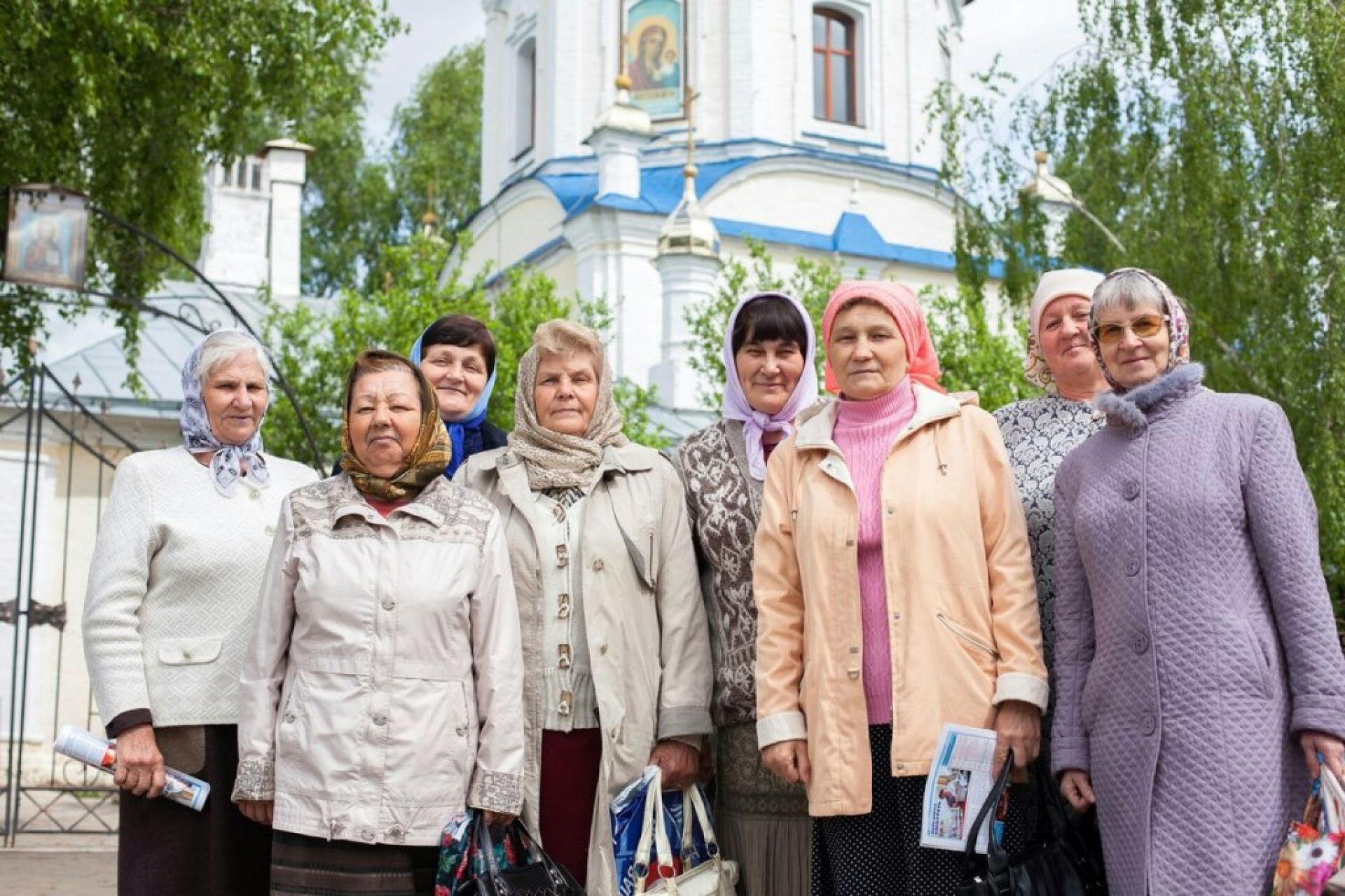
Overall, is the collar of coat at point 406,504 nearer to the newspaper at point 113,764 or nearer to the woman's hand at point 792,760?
the newspaper at point 113,764

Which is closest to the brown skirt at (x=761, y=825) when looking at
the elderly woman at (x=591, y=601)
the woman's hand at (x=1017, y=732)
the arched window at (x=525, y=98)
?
the elderly woman at (x=591, y=601)

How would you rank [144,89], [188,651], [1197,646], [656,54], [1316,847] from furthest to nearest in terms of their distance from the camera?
[656,54], [144,89], [188,651], [1197,646], [1316,847]

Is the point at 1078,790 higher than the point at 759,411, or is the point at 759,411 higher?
the point at 759,411

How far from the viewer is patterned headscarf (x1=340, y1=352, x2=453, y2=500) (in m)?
3.66

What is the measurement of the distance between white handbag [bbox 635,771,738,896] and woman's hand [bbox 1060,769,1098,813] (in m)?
0.87

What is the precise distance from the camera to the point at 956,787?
334cm

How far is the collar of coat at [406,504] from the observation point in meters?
3.60

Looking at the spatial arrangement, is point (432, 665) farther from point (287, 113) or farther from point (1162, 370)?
point (287, 113)

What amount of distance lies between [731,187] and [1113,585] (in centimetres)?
1799

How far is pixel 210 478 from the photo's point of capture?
399 centimetres

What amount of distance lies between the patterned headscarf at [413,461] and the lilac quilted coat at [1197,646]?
1.53 m

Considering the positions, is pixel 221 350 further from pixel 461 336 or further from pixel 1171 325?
pixel 1171 325

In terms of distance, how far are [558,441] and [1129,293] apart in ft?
4.90

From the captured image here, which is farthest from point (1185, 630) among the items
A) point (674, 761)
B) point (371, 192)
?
point (371, 192)
